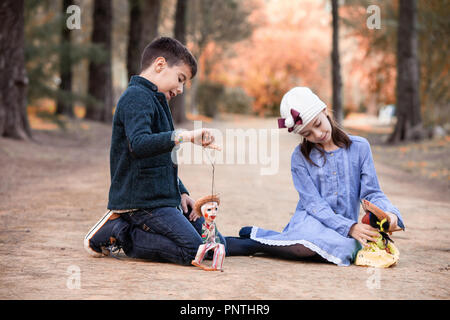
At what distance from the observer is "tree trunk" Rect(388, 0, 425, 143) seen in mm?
16172

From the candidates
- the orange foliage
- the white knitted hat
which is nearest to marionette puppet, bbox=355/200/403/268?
the white knitted hat

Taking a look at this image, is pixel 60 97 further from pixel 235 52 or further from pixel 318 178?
pixel 235 52

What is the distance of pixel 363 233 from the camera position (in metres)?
3.73

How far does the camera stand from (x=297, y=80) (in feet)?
145

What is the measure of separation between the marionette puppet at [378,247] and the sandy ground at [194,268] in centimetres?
9

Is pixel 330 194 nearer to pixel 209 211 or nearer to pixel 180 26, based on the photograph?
pixel 209 211

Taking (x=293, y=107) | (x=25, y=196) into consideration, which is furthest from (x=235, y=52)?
(x=293, y=107)

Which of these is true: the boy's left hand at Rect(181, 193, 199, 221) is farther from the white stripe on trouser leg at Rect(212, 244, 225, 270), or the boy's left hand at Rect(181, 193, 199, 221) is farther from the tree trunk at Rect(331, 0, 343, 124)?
the tree trunk at Rect(331, 0, 343, 124)

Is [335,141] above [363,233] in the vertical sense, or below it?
above

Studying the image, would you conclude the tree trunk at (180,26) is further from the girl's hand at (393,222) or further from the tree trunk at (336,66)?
the girl's hand at (393,222)

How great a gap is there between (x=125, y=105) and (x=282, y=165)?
8.25 metres

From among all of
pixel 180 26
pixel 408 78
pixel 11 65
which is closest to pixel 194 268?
pixel 11 65

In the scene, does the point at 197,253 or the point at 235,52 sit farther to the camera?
the point at 235,52

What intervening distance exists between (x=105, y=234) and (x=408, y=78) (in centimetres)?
1421
